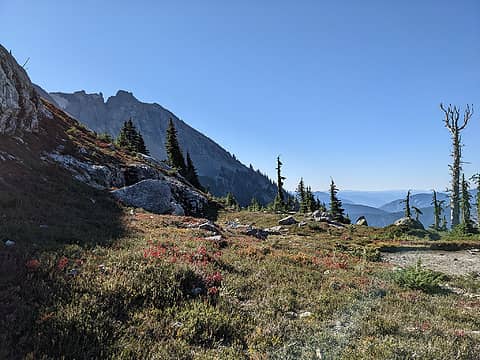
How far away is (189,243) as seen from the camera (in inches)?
519

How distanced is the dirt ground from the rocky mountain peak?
3039 centimetres

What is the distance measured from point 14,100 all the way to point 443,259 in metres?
35.5

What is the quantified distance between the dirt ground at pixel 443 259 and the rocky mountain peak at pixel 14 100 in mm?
30392

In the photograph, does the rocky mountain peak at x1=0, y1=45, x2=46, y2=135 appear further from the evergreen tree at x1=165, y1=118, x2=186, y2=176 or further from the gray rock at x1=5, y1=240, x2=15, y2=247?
the evergreen tree at x1=165, y1=118, x2=186, y2=176

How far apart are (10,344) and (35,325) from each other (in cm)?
51

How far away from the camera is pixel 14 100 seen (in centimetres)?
2478

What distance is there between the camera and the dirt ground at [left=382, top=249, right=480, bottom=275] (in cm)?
1595

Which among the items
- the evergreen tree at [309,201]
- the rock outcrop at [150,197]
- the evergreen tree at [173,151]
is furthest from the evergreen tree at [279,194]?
the rock outcrop at [150,197]

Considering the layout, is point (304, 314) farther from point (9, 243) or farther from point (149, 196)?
point (149, 196)

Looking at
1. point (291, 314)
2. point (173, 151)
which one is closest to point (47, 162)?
point (291, 314)

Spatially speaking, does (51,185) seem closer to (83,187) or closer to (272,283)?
(83,187)

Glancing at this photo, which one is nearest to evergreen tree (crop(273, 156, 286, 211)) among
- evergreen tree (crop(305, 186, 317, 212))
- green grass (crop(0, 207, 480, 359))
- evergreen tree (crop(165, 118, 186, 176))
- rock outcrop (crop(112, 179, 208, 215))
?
evergreen tree (crop(305, 186, 317, 212))

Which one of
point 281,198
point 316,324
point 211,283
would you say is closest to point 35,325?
point 211,283

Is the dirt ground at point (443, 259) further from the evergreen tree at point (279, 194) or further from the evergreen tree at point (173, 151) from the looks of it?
the evergreen tree at point (173, 151)
